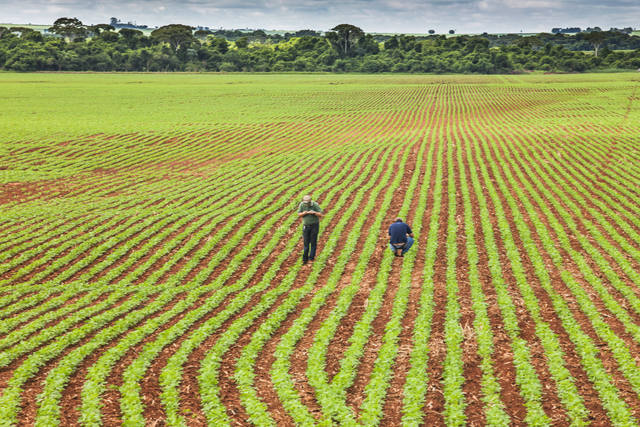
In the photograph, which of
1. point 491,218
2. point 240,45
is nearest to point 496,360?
point 491,218

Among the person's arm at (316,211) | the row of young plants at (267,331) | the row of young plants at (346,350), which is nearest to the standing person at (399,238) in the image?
the row of young plants at (346,350)

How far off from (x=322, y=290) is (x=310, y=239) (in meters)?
2.39

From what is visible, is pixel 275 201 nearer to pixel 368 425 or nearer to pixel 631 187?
pixel 368 425

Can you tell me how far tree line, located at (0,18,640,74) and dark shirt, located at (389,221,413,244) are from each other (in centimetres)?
14063

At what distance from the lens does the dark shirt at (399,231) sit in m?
15.4

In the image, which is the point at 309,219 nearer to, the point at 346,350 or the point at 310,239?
the point at 310,239

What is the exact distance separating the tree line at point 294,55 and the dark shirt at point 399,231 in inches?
5537

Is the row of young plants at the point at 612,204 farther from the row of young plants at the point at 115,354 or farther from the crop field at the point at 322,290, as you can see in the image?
the row of young plants at the point at 115,354

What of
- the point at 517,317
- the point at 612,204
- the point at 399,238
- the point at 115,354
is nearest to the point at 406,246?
the point at 399,238

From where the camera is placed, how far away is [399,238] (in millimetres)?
15602

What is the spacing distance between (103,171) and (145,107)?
37470 millimetres

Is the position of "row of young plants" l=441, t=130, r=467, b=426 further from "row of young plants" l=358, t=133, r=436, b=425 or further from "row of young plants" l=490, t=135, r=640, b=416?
"row of young plants" l=490, t=135, r=640, b=416

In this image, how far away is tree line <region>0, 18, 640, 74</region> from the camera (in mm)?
137750

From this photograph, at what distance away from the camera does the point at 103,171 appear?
102 feet
